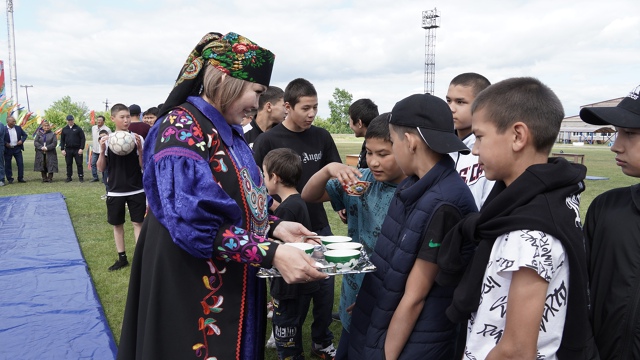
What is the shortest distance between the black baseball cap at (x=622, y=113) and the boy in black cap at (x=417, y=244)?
19.0 inches

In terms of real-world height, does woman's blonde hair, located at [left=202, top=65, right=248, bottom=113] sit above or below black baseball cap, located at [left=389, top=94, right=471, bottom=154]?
above

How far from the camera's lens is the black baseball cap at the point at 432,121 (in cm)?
182

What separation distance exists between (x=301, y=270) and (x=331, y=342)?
7.72 ft

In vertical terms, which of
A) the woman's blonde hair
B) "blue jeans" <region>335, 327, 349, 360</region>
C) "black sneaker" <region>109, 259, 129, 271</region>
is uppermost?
the woman's blonde hair

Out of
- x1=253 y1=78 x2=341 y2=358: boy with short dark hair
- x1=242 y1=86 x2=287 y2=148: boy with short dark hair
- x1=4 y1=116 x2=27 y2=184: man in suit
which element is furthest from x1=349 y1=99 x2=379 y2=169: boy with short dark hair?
x1=4 y1=116 x2=27 y2=184: man in suit

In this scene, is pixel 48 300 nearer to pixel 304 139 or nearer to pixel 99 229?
pixel 304 139

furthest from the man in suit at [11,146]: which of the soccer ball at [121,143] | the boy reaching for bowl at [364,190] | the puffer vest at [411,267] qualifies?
the puffer vest at [411,267]

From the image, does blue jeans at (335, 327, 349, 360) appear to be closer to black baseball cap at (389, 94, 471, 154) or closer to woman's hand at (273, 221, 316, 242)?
woman's hand at (273, 221, 316, 242)

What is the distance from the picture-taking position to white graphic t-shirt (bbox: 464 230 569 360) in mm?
1261

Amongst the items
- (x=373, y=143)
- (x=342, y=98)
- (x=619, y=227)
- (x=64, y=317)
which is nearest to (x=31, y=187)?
(x=64, y=317)

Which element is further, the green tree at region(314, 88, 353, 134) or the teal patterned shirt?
the green tree at region(314, 88, 353, 134)

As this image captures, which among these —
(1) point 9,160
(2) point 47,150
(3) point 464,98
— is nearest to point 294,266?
(3) point 464,98

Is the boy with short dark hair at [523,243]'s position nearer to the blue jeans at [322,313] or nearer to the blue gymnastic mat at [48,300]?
the blue jeans at [322,313]

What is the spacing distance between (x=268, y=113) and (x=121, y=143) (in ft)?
5.90
